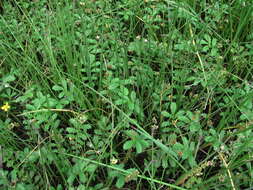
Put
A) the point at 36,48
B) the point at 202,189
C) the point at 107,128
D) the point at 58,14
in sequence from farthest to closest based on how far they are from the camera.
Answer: the point at 36,48 → the point at 58,14 → the point at 107,128 → the point at 202,189

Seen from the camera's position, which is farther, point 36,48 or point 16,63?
point 36,48

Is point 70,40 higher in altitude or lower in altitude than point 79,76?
higher

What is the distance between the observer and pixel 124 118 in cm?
100

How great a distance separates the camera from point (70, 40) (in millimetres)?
1397

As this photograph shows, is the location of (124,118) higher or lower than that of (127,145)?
higher

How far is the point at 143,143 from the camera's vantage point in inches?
41.5

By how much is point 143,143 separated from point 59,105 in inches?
16.3

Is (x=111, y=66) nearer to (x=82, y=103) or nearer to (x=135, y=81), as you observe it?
(x=135, y=81)

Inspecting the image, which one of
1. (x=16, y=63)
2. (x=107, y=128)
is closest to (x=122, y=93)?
(x=107, y=128)

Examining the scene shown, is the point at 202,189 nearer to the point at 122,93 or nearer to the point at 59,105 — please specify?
the point at 122,93

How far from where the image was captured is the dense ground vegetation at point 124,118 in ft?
3.38

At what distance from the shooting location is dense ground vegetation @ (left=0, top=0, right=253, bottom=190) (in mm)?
1030

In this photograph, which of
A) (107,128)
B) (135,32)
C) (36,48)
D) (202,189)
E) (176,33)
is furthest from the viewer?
(135,32)

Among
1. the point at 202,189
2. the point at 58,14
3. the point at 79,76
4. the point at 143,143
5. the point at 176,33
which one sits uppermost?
the point at 58,14
